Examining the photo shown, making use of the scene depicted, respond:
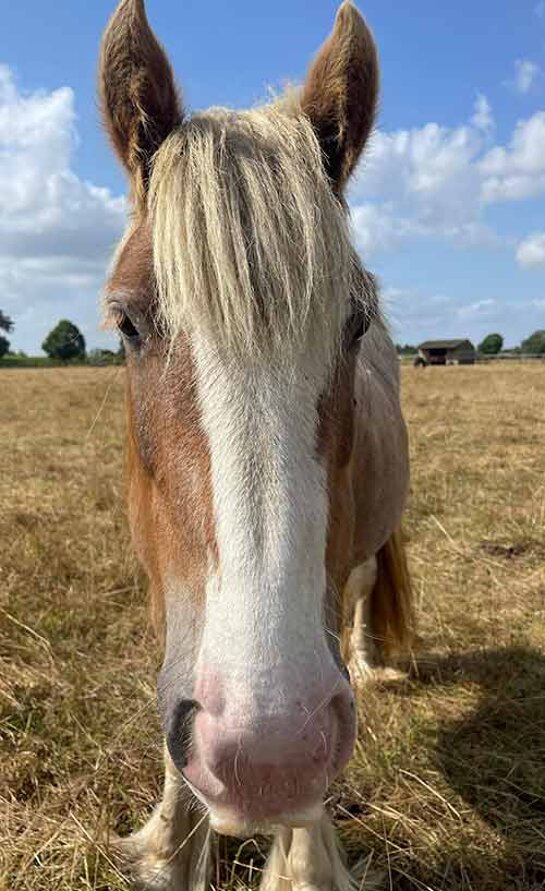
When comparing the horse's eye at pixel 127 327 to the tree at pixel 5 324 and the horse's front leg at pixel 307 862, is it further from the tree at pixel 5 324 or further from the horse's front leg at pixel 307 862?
the tree at pixel 5 324

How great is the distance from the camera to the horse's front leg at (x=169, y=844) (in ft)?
8.75

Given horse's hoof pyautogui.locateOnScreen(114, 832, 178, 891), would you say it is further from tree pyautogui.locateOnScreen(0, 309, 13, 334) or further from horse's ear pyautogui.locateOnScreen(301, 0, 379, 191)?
tree pyautogui.locateOnScreen(0, 309, 13, 334)

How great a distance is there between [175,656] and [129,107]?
4.97 ft

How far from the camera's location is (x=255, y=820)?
1456mm

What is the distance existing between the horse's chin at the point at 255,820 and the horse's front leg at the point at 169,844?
1236mm

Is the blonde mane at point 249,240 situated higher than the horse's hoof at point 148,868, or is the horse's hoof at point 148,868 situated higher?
the blonde mane at point 249,240

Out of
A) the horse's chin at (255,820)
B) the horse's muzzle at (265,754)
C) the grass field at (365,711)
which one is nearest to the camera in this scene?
the horse's muzzle at (265,754)

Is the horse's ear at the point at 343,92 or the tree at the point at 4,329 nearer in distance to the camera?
the horse's ear at the point at 343,92

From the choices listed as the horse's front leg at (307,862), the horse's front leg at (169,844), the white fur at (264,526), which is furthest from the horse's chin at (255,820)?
the horse's front leg at (169,844)

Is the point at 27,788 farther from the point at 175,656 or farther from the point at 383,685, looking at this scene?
the point at 383,685

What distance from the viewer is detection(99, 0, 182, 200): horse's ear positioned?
1909 mm

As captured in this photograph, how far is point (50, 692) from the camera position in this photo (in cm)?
358

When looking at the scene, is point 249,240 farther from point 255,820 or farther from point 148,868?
point 148,868

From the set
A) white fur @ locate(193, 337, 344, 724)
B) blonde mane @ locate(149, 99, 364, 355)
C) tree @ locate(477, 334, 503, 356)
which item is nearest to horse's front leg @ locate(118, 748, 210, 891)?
white fur @ locate(193, 337, 344, 724)
